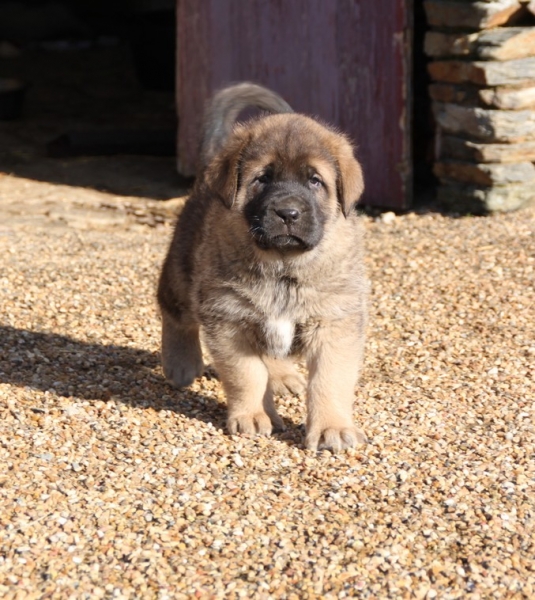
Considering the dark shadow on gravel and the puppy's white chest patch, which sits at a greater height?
the puppy's white chest patch

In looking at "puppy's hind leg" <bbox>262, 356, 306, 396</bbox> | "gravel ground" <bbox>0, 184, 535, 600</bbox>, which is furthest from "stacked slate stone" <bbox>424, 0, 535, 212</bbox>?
"puppy's hind leg" <bbox>262, 356, 306, 396</bbox>

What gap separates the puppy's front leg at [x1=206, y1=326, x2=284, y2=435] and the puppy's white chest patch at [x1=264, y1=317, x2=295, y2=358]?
0.09 meters

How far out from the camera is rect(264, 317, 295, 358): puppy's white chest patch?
4445 mm

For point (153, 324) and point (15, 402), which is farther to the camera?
point (153, 324)

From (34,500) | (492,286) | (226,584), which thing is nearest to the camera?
(226,584)

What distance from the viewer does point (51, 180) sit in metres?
10.5

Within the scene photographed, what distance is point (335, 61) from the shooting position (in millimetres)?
9188

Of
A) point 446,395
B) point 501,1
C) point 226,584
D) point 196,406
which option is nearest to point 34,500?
point 226,584

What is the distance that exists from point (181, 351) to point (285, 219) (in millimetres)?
1210

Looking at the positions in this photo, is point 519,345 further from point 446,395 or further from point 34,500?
point 34,500

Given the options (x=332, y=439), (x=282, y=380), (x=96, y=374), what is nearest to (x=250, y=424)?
(x=332, y=439)

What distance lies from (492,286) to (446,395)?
1859 mm

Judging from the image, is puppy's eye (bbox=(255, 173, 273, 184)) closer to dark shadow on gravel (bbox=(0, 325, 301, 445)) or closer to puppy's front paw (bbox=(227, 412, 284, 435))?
puppy's front paw (bbox=(227, 412, 284, 435))

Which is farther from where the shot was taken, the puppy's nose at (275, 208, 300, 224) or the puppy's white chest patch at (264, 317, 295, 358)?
the puppy's white chest patch at (264, 317, 295, 358)
